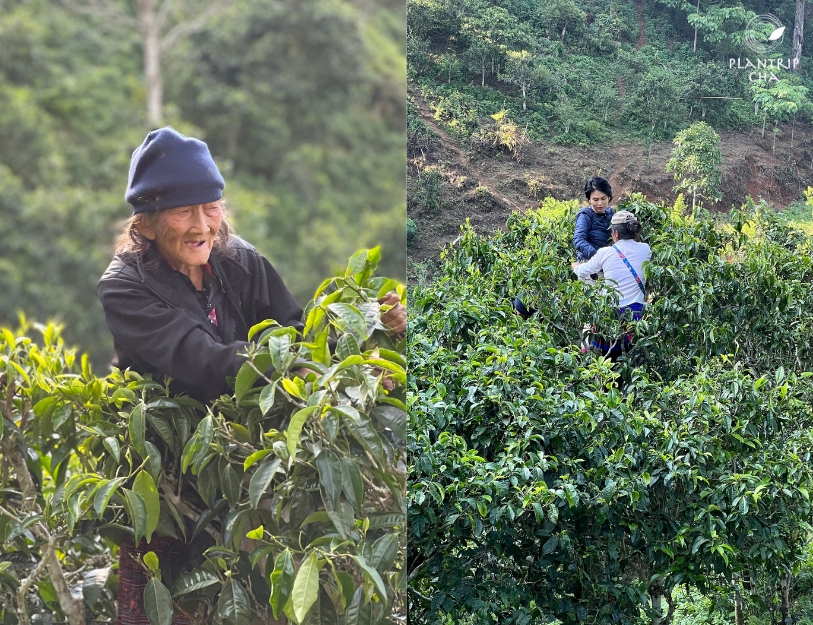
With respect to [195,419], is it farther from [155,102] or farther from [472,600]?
[472,600]

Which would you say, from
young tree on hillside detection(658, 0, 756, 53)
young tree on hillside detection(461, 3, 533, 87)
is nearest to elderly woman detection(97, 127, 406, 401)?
young tree on hillside detection(461, 3, 533, 87)

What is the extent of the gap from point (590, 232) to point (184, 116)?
136 centimetres

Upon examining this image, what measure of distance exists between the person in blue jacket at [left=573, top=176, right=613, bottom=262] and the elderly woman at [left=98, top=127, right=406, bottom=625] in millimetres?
1087

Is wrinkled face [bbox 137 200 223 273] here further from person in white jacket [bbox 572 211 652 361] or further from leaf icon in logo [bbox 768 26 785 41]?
leaf icon in logo [bbox 768 26 785 41]

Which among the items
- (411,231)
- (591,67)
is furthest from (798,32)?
(411,231)

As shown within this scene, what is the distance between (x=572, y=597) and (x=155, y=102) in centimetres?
178

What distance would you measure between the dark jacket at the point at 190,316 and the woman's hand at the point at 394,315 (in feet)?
0.73

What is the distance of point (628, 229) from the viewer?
2.86m

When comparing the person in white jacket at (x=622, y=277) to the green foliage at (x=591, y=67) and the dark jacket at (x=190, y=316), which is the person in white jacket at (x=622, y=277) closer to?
the green foliage at (x=591, y=67)

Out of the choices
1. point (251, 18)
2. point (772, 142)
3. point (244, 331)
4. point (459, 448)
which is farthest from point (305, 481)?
point (772, 142)

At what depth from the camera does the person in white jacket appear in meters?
2.91

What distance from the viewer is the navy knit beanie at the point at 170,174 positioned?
2021 mm

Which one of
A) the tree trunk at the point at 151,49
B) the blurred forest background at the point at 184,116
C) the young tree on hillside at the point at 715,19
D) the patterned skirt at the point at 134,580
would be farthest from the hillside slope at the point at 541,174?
the patterned skirt at the point at 134,580

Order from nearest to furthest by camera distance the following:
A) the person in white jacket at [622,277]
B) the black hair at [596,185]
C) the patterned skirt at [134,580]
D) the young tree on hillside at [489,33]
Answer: the patterned skirt at [134,580] < the young tree on hillside at [489,33] < the black hair at [596,185] < the person in white jacket at [622,277]
